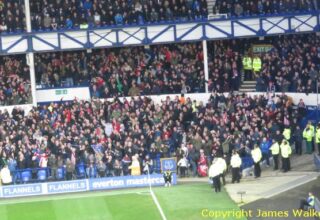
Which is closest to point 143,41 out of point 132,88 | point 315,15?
point 132,88

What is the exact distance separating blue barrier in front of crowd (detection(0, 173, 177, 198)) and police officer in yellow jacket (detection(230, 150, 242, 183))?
2.76 m

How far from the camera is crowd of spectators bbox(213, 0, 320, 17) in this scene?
50.1 metres

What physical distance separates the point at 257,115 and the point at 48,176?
33.7 ft

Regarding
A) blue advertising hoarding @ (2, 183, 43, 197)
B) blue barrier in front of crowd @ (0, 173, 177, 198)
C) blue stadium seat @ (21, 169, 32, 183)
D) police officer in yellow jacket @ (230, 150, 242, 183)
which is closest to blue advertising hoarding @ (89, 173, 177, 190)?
blue barrier in front of crowd @ (0, 173, 177, 198)

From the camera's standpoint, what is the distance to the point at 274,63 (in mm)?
49969

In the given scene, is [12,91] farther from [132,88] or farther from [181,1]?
[181,1]

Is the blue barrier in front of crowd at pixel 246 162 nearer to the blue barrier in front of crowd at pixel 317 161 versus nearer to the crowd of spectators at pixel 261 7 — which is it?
the blue barrier in front of crowd at pixel 317 161

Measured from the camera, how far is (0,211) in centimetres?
4072

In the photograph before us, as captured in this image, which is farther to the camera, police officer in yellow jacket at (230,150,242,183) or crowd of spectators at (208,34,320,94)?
crowd of spectators at (208,34,320,94)

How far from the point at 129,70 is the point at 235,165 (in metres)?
11.7

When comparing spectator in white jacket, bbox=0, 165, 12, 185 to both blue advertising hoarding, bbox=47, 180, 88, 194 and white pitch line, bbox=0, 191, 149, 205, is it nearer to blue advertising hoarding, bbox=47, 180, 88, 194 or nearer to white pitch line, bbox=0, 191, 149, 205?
white pitch line, bbox=0, 191, 149, 205

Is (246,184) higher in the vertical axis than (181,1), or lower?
lower

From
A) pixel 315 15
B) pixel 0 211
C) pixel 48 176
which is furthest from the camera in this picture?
pixel 315 15

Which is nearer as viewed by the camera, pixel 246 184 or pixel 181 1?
pixel 246 184
